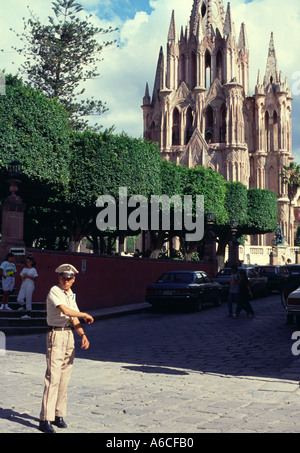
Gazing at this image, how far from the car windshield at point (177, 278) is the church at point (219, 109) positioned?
2230 inches

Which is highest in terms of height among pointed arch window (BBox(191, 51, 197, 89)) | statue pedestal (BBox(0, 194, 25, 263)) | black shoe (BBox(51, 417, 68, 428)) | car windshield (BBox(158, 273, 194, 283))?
pointed arch window (BBox(191, 51, 197, 89))

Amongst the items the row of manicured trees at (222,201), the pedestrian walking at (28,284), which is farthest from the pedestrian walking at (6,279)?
the row of manicured trees at (222,201)

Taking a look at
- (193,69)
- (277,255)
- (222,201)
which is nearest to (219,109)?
(193,69)

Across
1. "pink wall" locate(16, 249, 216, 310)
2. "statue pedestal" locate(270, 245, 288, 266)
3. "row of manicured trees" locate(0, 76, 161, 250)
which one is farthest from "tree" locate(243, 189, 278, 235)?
"pink wall" locate(16, 249, 216, 310)

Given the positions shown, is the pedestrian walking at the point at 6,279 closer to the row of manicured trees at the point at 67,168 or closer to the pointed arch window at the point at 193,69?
the row of manicured trees at the point at 67,168

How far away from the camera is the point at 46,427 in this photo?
5.56m

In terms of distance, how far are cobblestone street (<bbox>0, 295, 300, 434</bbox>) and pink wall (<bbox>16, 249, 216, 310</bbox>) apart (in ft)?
14.9

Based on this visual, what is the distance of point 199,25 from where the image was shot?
82.4m

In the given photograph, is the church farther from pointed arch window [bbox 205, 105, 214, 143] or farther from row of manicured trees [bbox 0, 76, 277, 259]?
row of manicured trees [bbox 0, 76, 277, 259]

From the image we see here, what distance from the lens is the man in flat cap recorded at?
5.69m

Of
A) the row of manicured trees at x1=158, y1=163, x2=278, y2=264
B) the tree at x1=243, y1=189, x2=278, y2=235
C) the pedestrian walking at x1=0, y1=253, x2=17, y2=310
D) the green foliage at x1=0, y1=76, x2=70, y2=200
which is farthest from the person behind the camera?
the tree at x1=243, y1=189, x2=278, y2=235

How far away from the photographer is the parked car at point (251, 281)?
82.8ft
